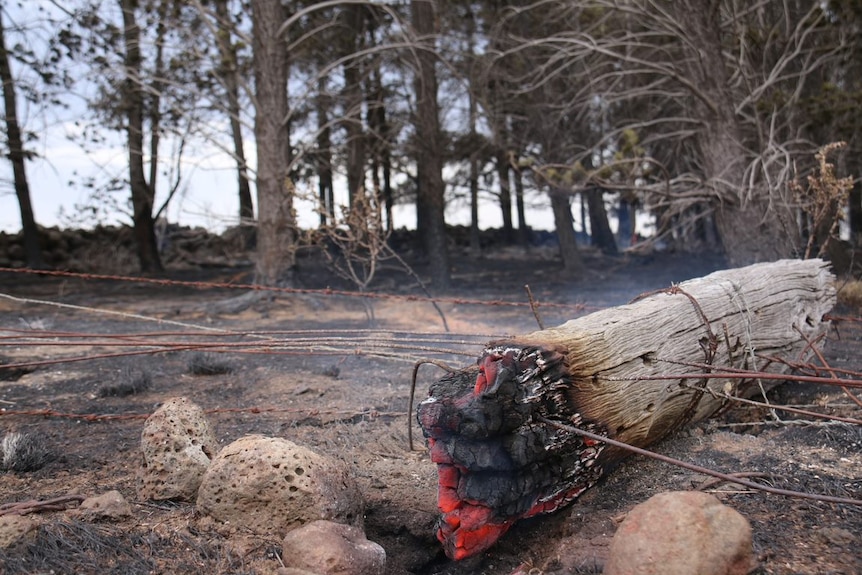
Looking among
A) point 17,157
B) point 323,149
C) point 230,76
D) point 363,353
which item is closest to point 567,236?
point 323,149

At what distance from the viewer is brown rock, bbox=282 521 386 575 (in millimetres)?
2488

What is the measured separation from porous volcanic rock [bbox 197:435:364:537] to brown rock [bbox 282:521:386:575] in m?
0.19

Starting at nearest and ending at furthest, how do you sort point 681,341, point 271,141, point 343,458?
1. point 681,341
2. point 343,458
3. point 271,141

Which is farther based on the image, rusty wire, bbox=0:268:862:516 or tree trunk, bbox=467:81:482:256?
tree trunk, bbox=467:81:482:256

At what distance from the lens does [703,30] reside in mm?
9562

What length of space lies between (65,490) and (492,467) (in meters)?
2.17

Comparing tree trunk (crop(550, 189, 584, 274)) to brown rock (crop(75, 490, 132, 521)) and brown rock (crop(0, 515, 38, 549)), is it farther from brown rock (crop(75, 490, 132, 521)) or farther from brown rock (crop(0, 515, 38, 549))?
brown rock (crop(0, 515, 38, 549))

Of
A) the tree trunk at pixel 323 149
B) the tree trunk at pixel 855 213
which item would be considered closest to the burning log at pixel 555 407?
the tree trunk at pixel 323 149

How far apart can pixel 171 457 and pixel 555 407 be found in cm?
181

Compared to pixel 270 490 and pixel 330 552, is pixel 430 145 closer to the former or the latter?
pixel 270 490

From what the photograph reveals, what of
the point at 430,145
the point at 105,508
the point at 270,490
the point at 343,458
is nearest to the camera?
the point at 270,490

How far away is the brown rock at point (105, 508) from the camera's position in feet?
9.66

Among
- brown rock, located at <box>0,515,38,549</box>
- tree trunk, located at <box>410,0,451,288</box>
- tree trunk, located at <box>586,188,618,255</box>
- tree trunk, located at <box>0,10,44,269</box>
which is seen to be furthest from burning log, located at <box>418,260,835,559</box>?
tree trunk, located at <box>586,188,618,255</box>

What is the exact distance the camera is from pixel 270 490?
9.39 ft
